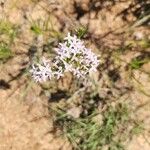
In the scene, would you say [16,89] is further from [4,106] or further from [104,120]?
[104,120]

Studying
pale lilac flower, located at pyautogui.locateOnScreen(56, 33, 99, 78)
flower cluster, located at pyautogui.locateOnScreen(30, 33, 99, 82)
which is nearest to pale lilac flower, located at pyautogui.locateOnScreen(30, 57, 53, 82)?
flower cluster, located at pyautogui.locateOnScreen(30, 33, 99, 82)

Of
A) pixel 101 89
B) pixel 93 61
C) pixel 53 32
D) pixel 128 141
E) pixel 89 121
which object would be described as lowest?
pixel 128 141

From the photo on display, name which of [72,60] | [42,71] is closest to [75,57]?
[72,60]

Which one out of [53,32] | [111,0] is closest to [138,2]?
[111,0]

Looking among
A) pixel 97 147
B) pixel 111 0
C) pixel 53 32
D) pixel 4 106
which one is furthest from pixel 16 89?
pixel 111 0

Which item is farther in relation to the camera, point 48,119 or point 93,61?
point 48,119

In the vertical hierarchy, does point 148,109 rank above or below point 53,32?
below

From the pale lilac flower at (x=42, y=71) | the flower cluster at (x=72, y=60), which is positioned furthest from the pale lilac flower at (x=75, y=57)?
the pale lilac flower at (x=42, y=71)

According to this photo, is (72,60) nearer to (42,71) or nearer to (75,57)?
(75,57)

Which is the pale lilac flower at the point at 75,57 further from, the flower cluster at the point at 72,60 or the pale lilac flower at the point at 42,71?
the pale lilac flower at the point at 42,71

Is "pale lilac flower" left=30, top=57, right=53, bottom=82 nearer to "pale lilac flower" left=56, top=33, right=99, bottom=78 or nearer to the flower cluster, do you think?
the flower cluster
